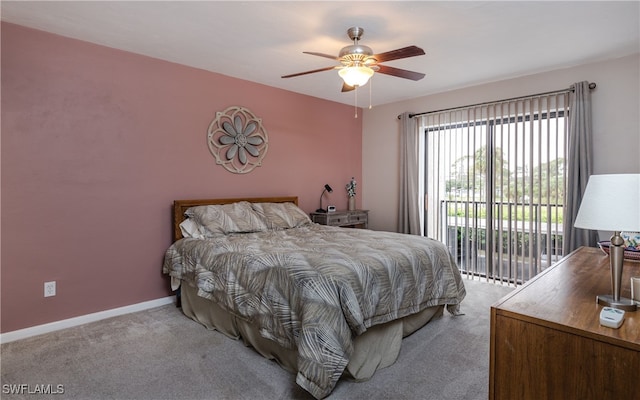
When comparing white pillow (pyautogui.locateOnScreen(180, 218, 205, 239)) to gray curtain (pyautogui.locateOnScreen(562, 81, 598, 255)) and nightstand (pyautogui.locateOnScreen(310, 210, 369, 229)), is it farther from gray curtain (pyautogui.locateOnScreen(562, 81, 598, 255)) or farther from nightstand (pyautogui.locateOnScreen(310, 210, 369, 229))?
gray curtain (pyautogui.locateOnScreen(562, 81, 598, 255))

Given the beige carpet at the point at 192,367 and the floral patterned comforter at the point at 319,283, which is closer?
the floral patterned comforter at the point at 319,283

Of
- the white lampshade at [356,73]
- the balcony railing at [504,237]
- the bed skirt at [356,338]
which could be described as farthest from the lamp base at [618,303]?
the balcony railing at [504,237]

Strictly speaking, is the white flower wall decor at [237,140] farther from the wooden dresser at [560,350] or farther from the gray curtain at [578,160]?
the gray curtain at [578,160]

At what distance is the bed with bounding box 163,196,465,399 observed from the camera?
1.86 m

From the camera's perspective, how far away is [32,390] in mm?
1946

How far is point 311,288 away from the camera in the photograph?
1.91 metres

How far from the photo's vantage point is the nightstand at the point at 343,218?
4520 mm

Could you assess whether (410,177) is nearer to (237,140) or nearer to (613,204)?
(237,140)

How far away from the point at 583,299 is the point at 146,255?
3368mm

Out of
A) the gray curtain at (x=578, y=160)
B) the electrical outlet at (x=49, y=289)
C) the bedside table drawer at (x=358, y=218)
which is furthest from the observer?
the bedside table drawer at (x=358, y=218)

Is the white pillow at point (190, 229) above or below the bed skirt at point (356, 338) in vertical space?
above

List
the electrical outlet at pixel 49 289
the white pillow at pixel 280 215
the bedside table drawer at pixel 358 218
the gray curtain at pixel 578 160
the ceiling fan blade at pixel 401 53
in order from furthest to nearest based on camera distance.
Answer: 1. the bedside table drawer at pixel 358 218
2. the white pillow at pixel 280 215
3. the gray curtain at pixel 578 160
4. the electrical outlet at pixel 49 289
5. the ceiling fan blade at pixel 401 53

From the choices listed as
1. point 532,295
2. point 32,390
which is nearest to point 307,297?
point 532,295

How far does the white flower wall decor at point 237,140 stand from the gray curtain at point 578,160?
3337 millimetres
